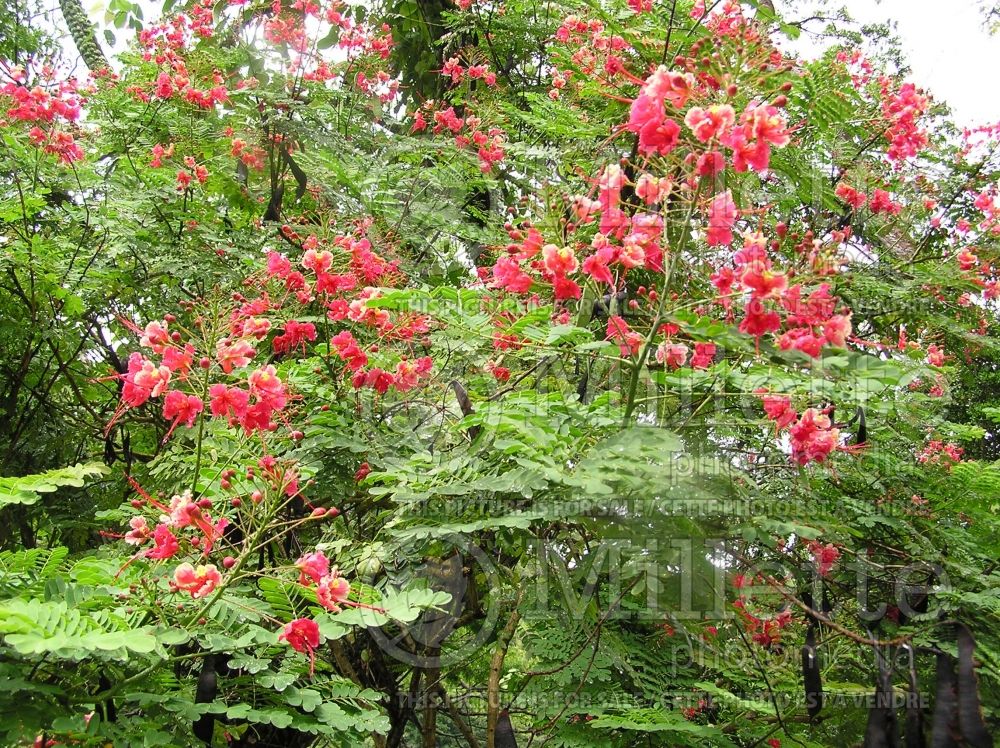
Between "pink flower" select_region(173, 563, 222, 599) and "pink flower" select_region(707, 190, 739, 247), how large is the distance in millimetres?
1556

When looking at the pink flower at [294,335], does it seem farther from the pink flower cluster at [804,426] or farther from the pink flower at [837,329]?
the pink flower at [837,329]

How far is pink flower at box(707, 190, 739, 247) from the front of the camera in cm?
211

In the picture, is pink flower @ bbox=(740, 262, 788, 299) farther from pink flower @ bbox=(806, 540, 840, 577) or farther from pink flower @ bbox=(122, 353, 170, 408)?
pink flower @ bbox=(122, 353, 170, 408)

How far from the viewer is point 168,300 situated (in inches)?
170

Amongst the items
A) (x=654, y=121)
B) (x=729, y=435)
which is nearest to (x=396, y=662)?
(x=729, y=435)

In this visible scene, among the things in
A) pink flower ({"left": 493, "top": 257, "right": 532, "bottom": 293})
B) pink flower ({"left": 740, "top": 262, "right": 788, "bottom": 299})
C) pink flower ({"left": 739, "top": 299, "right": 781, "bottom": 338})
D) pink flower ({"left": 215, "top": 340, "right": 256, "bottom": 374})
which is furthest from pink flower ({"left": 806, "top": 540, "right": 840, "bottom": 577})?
pink flower ({"left": 215, "top": 340, "right": 256, "bottom": 374})

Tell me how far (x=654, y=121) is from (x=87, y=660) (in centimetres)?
201

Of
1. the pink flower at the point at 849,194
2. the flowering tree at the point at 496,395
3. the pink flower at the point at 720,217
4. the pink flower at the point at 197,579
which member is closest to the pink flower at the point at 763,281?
the flowering tree at the point at 496,395

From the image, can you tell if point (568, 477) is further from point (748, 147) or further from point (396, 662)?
point (396, 662)

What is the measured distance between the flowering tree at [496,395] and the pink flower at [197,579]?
6cm

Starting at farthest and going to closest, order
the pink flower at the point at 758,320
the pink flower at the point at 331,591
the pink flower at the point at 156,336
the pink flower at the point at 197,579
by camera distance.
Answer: the pink flower at the point at 156,336, the pink flower at the point at 758,320, the pink flower at the point at 331,591, the pink flower at the point at 197,579

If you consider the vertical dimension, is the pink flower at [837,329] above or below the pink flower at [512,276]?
below

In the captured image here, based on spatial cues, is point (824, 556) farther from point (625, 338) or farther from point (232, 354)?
point (232, 354)

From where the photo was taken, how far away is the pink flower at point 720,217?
2.11 m
